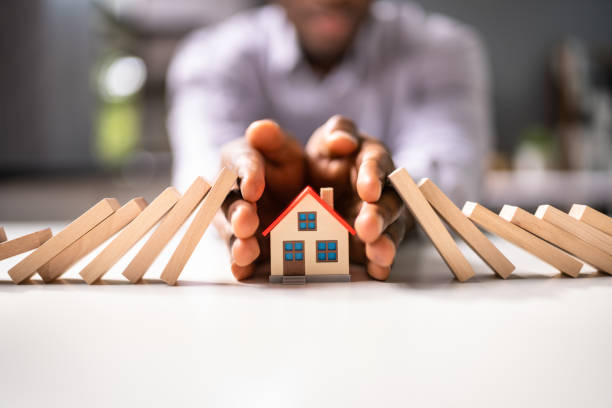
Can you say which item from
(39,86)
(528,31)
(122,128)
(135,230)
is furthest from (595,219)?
(528,31)

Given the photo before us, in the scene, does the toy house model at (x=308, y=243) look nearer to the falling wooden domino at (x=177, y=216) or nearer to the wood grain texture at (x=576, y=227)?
the falling wooden domino at (x=177, y=216)

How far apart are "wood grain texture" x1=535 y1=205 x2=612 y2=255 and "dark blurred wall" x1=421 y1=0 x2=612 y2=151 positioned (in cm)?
342

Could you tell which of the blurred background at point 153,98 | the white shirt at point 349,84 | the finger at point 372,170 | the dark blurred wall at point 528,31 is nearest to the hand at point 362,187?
the finger at point 372,170

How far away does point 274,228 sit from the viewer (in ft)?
1.54

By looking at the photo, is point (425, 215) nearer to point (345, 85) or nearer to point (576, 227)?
point (576, 227)

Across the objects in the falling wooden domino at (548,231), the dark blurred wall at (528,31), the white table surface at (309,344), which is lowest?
the white table surface at (309,344)

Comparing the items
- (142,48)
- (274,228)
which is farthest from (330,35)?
(142,48)

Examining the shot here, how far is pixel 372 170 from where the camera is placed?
1.40 feet

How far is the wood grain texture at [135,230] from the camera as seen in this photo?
18.1 inches

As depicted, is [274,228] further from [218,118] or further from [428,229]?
[218,118]

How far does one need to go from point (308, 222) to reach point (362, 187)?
0.09 m

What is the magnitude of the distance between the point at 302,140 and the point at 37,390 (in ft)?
3.94

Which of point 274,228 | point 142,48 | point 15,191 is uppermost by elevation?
point 142,48

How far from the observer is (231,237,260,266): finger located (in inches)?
16.8
